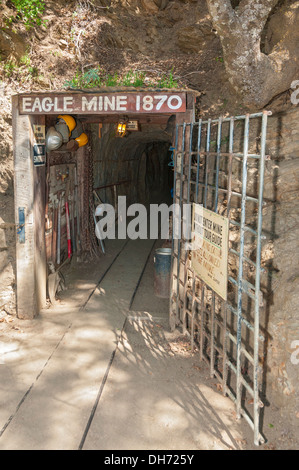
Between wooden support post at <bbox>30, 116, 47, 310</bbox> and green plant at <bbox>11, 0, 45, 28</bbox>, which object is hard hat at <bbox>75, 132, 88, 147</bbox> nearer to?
wooden support post at <bbox>30, 116, 47, 310</bbox>

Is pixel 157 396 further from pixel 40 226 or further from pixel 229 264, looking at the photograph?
pixel 40 226

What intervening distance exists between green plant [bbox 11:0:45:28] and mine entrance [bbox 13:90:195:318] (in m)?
2.23

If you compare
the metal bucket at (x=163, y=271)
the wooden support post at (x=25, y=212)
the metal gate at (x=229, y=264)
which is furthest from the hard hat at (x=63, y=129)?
the metal bucket at (x=163, y=271)

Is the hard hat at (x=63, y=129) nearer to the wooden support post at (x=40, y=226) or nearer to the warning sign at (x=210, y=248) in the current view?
the wooden support post at (x=40, y=226)

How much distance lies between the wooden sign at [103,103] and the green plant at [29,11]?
2.88 m

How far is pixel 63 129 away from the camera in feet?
23.9

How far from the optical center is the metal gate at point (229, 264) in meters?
4.21

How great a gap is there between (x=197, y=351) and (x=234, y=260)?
57.8 inches

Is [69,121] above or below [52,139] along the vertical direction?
above

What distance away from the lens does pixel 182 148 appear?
588 cm

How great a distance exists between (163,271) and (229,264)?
2.52 meters

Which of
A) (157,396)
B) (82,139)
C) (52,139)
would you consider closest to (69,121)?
(52,139)
